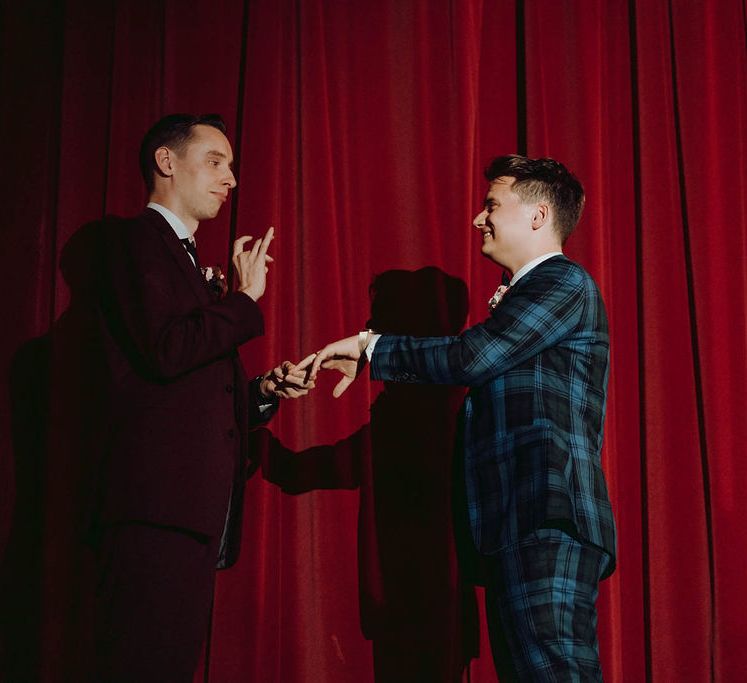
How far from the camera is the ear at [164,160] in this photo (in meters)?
1.78

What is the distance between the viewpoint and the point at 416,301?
8.32ft

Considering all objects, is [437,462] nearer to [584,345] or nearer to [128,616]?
[584,345]

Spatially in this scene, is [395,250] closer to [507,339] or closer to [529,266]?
[529,266]

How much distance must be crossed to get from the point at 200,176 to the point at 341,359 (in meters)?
0.55

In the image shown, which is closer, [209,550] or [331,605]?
[209,550]

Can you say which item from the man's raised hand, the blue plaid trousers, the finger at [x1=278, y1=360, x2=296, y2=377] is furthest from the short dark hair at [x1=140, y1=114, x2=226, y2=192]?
the blue plaid trousers

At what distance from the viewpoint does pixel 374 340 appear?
5.62 ft

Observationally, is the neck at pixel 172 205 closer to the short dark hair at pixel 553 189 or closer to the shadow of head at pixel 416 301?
the short dark hair at pixel 553 189

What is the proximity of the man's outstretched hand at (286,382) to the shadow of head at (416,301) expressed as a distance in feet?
2.14

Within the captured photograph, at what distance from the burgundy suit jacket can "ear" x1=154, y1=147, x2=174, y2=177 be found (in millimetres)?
184

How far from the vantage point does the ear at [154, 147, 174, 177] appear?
5.85ft

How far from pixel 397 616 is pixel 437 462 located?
0.51 m

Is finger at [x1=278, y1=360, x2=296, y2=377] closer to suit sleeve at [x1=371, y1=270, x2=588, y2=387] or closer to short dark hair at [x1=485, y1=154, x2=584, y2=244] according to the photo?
suit sleeve at [x1=371, y1=270, x2=588, y2=387]

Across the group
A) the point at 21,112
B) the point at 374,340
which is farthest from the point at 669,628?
the point at 21,112
